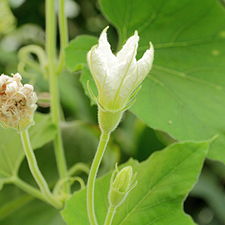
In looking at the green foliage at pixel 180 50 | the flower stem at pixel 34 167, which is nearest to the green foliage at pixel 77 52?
the green foliage at pixel 180 50

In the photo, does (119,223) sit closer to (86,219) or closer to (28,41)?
(86,219)

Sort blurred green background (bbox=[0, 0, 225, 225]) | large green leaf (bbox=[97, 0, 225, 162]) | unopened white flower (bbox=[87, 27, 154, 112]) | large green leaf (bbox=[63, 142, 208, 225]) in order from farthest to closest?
blurred green background (bbox=[0, 0, 225, 225]) → large green leaf (bbox=[97, 0, 225, 162]) → large green leaf (bbox=[63, 142, 208, 225]) → unopened white flower (bbox=[87, 27, 154, 112])

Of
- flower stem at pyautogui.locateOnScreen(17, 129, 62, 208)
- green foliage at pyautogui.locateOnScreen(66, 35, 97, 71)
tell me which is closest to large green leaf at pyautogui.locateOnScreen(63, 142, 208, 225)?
flower stem at pyautogui.locateOnScreen(17, 129, 62, 208)

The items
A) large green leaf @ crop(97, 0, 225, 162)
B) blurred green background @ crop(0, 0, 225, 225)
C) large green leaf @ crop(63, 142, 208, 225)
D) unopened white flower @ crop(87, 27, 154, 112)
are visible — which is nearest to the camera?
unopened white flower @ crop(87, 27, 154, 112)

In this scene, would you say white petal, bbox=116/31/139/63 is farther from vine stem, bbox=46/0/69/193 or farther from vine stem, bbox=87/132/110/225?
vine stem, bbox=46/0/69/193

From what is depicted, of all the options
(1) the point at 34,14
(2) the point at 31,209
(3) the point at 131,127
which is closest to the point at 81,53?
(2) the point at 31,209

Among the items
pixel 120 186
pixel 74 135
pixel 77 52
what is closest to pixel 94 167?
pixel 120 186

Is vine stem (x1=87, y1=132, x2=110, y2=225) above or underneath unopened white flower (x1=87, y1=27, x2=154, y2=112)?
underneath
